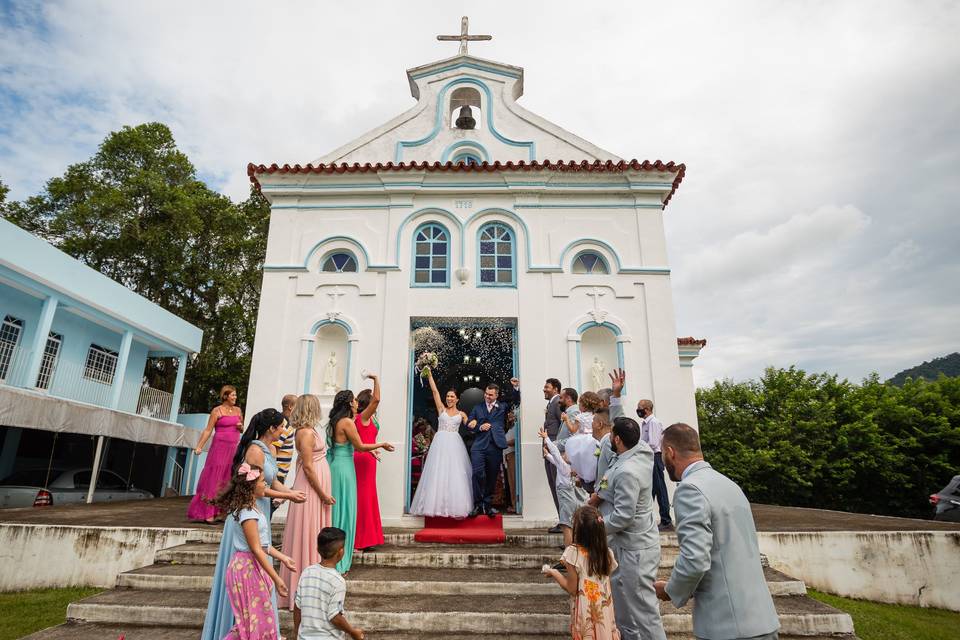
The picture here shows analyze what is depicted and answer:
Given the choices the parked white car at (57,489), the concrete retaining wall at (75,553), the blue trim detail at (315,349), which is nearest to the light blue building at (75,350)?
the parked white car at (57,489)

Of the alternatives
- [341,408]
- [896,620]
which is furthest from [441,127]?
[896,620]

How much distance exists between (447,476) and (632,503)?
4.10 metres

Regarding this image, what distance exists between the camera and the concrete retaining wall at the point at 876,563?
6.83 metres

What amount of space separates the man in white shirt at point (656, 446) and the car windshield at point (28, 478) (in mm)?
14594

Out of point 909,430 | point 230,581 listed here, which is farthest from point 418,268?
point 909,430

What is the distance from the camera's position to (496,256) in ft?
31.5

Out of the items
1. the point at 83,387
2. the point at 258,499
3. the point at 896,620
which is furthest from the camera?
the point at 83,387

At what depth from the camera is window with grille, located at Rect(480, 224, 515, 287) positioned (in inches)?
373

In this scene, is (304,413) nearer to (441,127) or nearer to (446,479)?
(446,479)

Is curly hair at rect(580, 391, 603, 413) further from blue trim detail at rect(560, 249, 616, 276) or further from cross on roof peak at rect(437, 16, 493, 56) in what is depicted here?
cross on roof peak at rect(437, 16, 493, 56)

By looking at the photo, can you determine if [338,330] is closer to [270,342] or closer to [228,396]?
[270,342]

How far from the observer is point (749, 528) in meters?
2.90

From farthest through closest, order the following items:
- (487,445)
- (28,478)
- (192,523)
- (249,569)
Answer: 1. (28,478)
2. (487,445)
3. (192,523)
4. (249,569)

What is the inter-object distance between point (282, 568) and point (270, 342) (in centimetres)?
494
